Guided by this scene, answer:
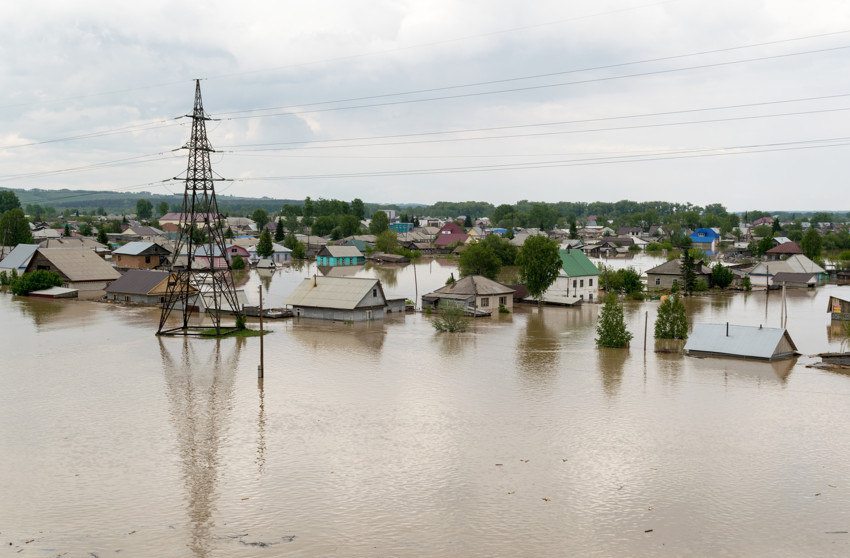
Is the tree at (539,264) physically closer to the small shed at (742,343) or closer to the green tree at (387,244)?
the small shed at (742,343)

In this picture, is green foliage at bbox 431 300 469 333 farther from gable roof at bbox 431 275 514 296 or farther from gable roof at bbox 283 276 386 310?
gable roof at bbox 431 275 514 296

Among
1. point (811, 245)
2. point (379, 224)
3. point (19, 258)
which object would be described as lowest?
point (19, 258)

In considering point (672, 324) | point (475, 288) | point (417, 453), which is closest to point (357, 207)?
point (475, 288)

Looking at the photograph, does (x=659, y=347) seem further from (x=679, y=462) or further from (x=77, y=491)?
(x=77, y=491)

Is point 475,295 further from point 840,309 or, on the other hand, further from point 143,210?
point 143,210

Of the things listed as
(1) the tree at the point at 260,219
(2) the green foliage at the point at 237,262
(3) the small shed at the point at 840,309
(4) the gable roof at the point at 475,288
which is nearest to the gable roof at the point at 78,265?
(2) the green foliage at the point at 237,262

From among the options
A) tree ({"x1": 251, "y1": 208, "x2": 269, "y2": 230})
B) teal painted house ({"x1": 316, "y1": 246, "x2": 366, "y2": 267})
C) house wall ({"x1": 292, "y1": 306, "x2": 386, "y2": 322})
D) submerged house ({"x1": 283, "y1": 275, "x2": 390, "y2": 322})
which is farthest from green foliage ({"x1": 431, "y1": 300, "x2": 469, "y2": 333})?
tree ({"x1": 251, "y1": 208, "x2": 269, "y2": 230})
